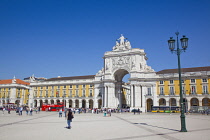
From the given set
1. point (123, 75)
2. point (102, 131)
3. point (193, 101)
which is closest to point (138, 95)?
point (123, 75)

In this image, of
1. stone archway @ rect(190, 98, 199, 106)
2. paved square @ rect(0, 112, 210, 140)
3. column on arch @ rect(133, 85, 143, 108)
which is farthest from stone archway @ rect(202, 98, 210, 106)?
paved square @ rect(0, 112, 210, 140)

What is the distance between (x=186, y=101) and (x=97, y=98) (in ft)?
94.3

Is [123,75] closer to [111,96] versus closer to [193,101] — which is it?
[111,96]

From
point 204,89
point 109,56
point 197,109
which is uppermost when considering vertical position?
point 109,56

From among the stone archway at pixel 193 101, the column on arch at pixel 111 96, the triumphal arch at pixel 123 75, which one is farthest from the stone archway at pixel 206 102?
the column on arch at pixel 111 96

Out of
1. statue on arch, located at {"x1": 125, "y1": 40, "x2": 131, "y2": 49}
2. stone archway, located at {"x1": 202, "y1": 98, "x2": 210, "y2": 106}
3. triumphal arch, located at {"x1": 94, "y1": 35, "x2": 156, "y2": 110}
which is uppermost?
statue on arch, located at {"x1": 125, "y1": 40, "x2": 131, "y2": 49}

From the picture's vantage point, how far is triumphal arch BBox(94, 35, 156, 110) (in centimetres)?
6197

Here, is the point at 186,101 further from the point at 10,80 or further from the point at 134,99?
the point at 10,80

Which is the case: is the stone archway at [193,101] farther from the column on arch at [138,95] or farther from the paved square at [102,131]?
the paved square at [102,131]

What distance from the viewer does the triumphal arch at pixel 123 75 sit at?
62.0 meters

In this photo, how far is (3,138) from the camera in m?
12.7

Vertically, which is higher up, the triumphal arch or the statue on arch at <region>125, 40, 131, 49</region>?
the statue on arch at <region>125, 40, 131, 49</region>

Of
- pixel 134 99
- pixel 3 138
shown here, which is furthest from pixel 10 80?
pixel 3 138

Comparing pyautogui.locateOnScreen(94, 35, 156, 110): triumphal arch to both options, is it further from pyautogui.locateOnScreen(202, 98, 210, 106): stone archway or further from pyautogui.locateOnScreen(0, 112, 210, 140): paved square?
pyautogui.locateOnScreen(0, 112, 210, 140): paved square
